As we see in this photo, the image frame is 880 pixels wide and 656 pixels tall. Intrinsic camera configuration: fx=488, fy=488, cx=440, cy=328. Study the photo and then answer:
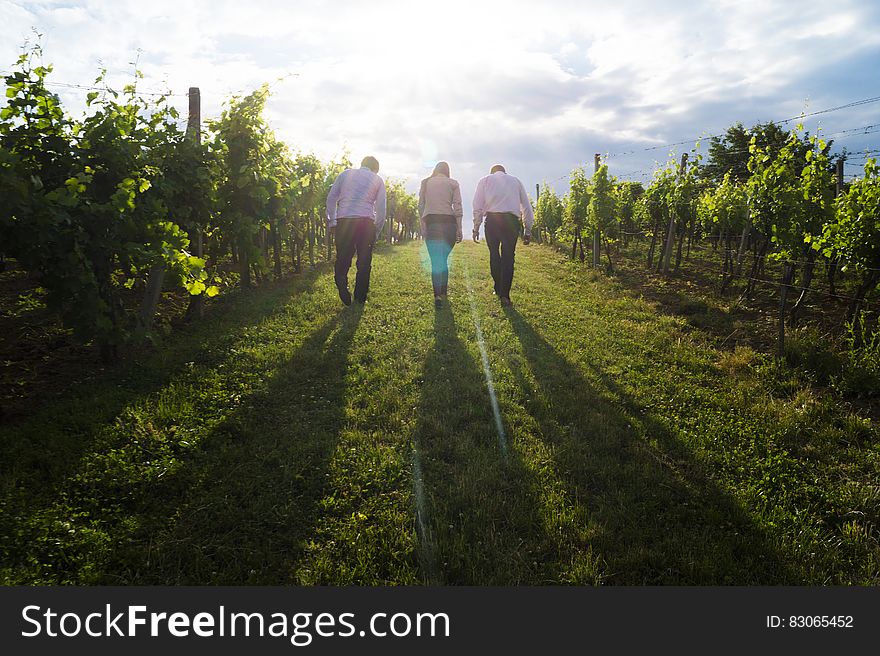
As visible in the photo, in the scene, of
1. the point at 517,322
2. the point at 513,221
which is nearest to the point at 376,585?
the point at 517,322

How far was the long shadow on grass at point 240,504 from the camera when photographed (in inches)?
89.6

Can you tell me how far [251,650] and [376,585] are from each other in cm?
54

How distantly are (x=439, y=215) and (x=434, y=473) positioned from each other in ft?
17.1

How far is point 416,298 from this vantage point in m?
8.54

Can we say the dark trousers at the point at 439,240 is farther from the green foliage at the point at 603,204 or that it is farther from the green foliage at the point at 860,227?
the green foliage at the point at 603,204

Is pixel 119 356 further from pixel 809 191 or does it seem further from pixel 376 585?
pixel 809 191

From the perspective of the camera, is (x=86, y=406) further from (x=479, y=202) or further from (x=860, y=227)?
(x=860, y=227)

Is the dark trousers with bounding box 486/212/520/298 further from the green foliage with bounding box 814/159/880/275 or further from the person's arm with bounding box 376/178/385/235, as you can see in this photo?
the green foliage with bounding box 814/159/880/275

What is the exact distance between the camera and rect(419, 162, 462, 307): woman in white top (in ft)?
24.8

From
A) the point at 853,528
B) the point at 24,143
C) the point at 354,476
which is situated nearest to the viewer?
the point at 853,528

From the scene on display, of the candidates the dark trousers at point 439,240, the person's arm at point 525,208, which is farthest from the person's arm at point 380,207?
the person's arm at point 525,208

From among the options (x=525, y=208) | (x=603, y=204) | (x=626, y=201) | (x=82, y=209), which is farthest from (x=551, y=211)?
(x=82, y=209)

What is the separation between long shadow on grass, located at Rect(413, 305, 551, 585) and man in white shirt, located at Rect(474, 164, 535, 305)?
12.2 ft

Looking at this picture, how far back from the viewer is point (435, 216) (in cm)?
758
